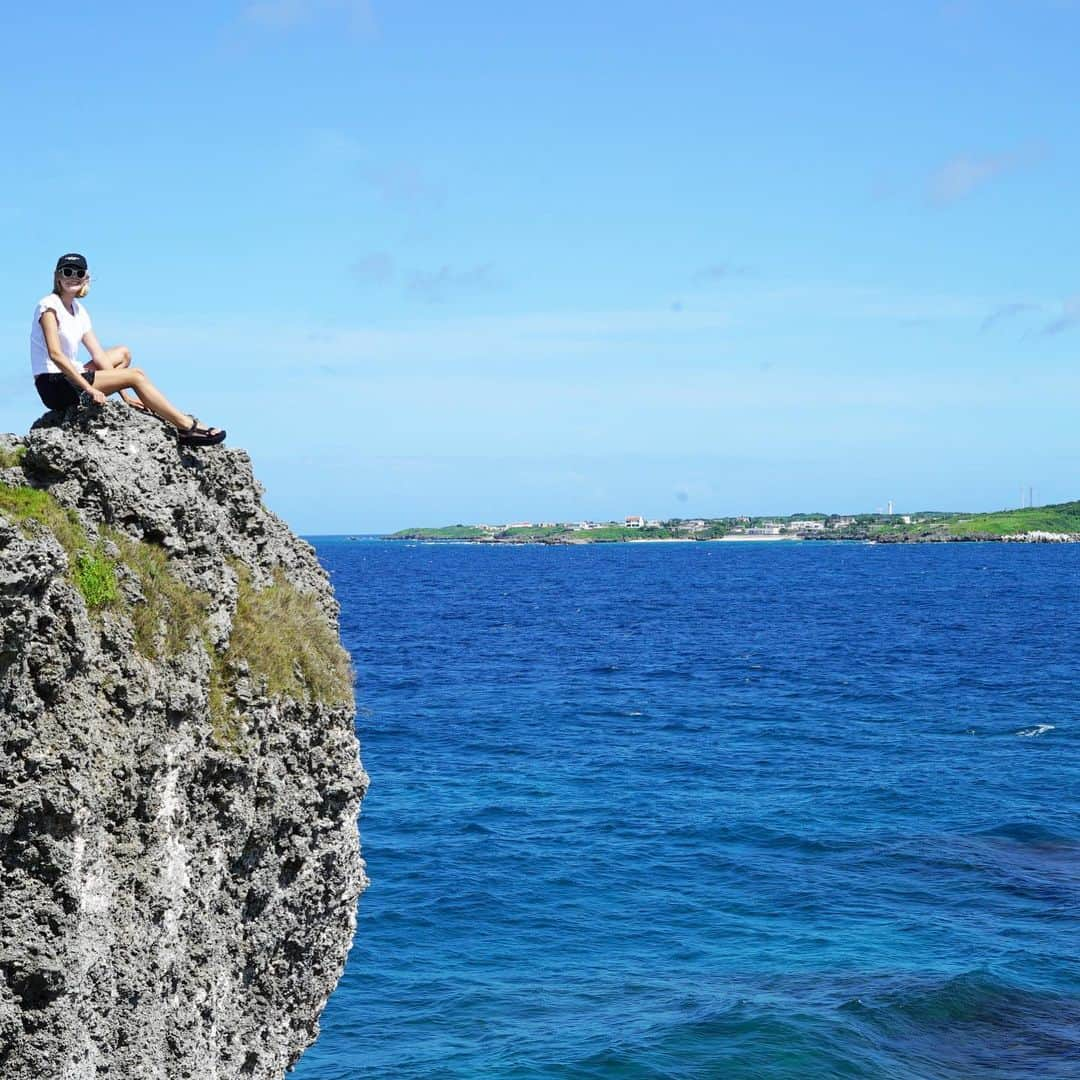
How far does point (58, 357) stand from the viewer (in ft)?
32.6

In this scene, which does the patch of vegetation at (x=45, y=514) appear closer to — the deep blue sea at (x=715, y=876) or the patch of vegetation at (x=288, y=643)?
the patch of vegetation at (x=288, y=643)

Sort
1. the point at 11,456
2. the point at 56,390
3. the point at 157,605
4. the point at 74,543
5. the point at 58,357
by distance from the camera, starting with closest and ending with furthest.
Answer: the point at 74,543
the point at 11,456
the point at 157,605
the point at 58,357
the point at 56,390

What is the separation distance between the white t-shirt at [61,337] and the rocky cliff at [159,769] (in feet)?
1.66

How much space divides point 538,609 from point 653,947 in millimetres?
92437

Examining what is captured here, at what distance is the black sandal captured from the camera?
10945mm

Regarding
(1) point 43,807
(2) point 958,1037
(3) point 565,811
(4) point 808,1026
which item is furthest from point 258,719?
(3) point 565,811

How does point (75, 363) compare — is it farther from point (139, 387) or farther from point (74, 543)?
point (74, 543)

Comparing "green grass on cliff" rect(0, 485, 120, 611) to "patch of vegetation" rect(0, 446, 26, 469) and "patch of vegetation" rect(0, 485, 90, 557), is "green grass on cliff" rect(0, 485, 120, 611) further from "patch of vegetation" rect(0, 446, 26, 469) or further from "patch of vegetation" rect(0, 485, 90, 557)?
"patch of vegetation" rect(0, 446, 26, 469)

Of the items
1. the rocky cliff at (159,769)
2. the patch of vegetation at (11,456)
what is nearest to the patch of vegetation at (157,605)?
the rocky cliff at (159,769)

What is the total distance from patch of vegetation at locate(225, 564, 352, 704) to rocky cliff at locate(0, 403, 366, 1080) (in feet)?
0.09

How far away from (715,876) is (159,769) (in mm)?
24371

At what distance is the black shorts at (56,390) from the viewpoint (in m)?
10.1

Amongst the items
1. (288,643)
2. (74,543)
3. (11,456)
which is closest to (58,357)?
(11,456)

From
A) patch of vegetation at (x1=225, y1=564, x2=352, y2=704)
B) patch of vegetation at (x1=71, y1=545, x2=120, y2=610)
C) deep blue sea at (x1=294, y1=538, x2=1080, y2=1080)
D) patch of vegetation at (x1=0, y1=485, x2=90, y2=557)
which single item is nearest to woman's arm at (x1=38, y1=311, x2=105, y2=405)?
patch of vegetation at (x1=0, y1=485, x2=90, y2=557)
